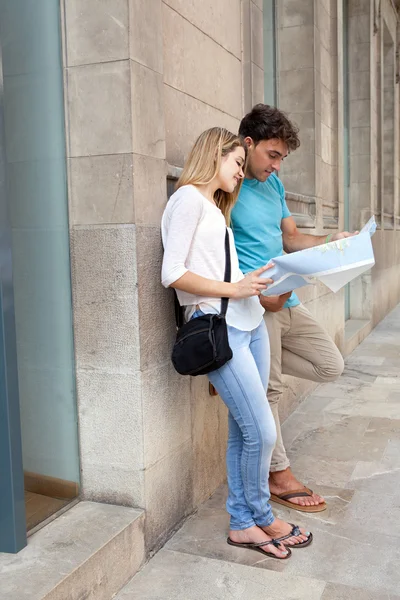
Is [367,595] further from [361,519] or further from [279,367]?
[279,367]

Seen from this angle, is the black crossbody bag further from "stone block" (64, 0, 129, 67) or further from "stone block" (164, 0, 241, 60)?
"stone block" (164, 0, 241, 60)

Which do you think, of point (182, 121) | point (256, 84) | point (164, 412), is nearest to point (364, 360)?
point (256, 84)

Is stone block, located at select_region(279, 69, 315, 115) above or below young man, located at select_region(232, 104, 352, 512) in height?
above

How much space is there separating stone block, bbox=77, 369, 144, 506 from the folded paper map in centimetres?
84

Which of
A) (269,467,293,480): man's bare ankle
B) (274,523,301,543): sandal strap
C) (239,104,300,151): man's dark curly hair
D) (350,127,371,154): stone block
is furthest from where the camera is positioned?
(350,127,371,154): stone block

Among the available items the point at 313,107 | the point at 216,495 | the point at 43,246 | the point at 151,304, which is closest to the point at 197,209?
the point at 151,304

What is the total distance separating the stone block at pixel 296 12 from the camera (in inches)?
272

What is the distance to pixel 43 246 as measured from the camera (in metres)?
3.14

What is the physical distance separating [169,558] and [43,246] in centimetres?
159

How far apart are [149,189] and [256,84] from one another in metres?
2.17

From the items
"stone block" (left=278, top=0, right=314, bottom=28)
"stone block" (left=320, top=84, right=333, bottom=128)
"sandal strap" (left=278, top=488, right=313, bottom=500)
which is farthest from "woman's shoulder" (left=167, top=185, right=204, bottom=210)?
"stone block" (left=320, top=84, right=333, bottom=128)

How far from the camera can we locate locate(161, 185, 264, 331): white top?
289 cm

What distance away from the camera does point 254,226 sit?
3.54 m

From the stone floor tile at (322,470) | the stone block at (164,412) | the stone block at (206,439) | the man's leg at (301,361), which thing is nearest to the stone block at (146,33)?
the stone block at (164,412)
